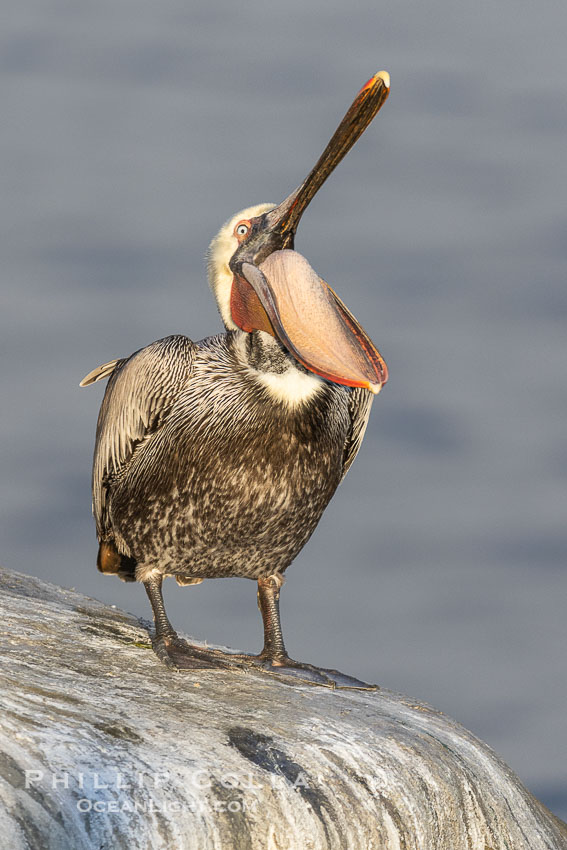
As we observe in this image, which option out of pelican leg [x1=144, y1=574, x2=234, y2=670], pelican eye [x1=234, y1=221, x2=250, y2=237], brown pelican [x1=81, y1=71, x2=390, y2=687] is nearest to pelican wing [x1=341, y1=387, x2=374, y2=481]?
brown pelican [x1=81, y1=71, x2=390, y2=687]

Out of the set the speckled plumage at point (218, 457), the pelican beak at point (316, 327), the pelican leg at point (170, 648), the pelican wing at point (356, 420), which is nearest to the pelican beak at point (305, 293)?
the pelican beak at point (316, 327)

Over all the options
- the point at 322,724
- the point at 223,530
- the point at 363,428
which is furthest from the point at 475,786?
the point at 363,428

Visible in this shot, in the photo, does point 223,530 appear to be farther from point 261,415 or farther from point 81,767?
point 81,767

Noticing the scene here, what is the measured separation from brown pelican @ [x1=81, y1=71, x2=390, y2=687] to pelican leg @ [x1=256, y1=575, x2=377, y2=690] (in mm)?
12

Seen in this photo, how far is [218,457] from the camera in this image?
536 cm

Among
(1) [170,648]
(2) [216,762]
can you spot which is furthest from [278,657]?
(2) [216,762]

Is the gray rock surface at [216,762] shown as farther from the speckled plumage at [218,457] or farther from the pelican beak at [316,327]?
the pelican beak at [316,327]

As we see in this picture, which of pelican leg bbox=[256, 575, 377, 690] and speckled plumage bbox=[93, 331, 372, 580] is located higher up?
speckled plumage bbox=[93, 331, 372, 580]

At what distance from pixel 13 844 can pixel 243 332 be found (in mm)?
2664

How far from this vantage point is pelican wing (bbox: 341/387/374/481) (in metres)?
6.09

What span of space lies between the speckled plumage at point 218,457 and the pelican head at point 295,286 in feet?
0.77

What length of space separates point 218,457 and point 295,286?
85 centimetres

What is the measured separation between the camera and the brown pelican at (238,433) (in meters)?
5.26

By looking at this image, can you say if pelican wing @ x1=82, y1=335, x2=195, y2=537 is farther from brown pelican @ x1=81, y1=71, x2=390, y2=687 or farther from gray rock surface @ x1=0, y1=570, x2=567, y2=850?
gray rock surface @ x1=0, y1=570, x2=567, y2=850
